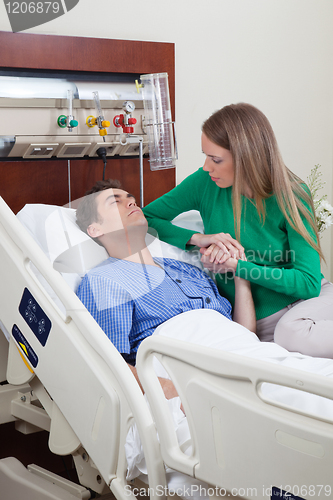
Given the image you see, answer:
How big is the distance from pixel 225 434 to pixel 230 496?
0.52 feet

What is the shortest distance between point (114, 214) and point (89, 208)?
114 mm

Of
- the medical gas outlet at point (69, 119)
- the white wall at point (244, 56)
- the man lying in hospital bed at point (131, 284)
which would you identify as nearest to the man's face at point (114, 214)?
the man lying in hospital bed at point (131, 284)

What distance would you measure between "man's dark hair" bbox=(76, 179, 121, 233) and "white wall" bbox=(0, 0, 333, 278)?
95 cm

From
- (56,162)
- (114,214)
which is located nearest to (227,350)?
(114,214)

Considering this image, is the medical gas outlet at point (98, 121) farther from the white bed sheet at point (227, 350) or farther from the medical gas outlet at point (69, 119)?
the white bed sheet at point (227, 350)

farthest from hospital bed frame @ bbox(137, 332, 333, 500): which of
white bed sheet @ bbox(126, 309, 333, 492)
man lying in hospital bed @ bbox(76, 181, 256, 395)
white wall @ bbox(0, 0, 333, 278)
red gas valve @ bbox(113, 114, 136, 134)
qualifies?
white wall @ bbox(0, 0, 333, 278)

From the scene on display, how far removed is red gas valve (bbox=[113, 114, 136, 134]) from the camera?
7.84ft

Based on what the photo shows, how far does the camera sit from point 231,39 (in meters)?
2.95

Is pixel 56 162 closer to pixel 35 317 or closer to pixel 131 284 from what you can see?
pixel 131 284

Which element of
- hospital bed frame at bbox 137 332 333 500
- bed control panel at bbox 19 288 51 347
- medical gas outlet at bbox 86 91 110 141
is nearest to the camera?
hospital bed frame at bbox 137 332 333 500

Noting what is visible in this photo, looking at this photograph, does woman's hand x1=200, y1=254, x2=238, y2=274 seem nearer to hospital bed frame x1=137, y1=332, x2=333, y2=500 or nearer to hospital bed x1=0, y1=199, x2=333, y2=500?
hospital bed x1=0, y1=199, x2=333, y2=500

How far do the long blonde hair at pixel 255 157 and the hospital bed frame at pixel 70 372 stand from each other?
82cm

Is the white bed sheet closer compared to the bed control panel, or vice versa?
the white bed sheet

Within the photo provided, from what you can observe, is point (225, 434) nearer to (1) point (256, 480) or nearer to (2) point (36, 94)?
(1) point (256, 480)
